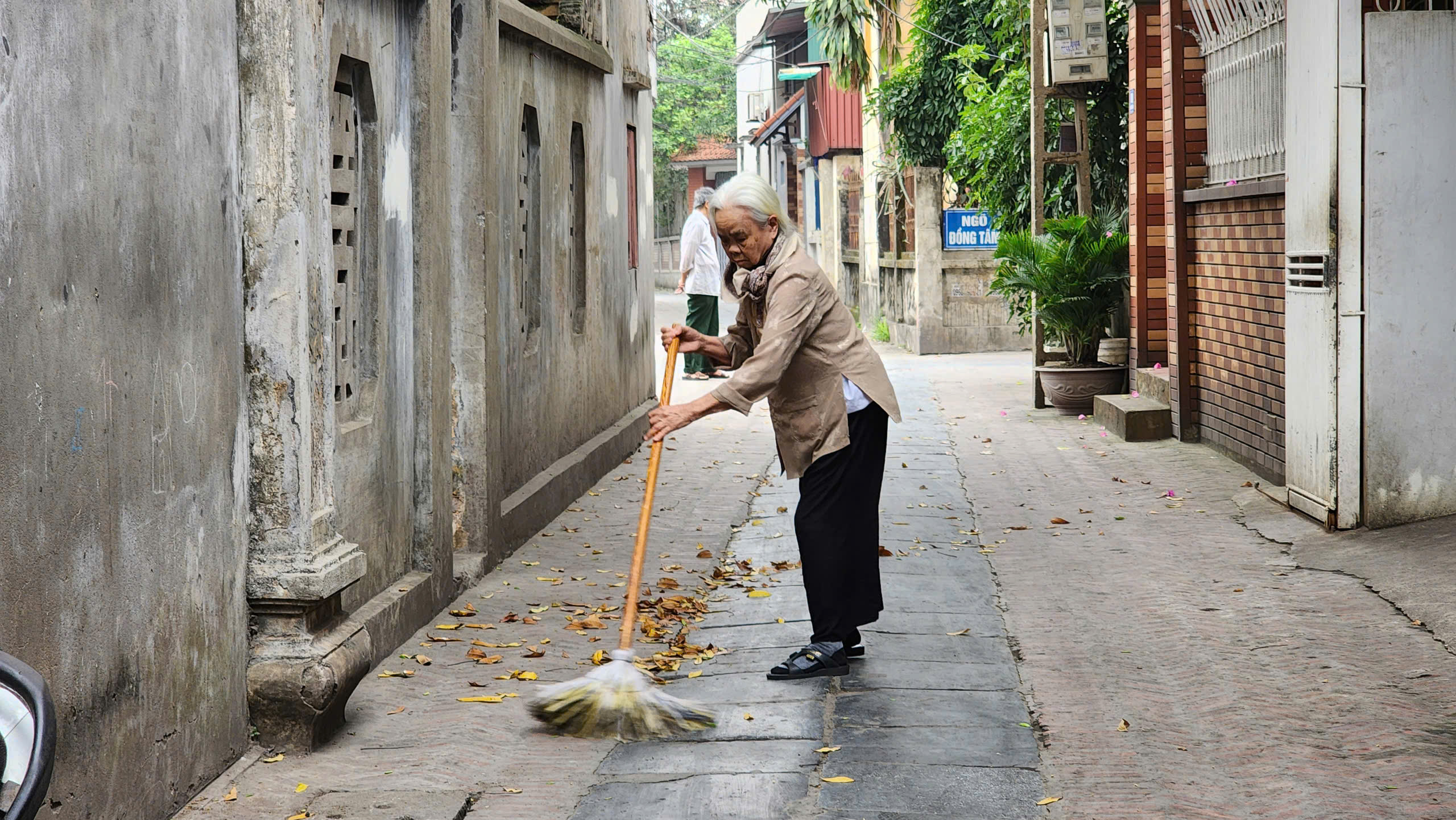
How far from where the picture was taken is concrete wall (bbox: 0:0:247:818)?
3258 mm

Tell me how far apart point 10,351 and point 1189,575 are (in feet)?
17.4

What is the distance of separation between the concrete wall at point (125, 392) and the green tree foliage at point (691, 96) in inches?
2018

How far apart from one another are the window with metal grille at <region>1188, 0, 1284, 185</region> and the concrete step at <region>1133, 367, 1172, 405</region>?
180cm

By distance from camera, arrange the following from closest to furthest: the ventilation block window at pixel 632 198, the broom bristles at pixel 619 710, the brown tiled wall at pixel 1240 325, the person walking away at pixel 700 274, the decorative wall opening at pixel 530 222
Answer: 1. the broom bristles at pixel 619 710
2. the decorative wall opening at pixel 530 222
3. the brown tiled wall at pixel 1240 325
4. the ventilation block window at pixel 632 198
5. the person walking away at pixel 700 274

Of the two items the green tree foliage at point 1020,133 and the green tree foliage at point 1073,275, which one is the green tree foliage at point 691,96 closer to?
the green tree foliage at point 1020,133

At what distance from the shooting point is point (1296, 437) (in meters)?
8.05

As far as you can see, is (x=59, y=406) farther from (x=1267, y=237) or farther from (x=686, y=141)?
(x=686, y=141)

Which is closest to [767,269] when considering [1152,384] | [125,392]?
[125,392]

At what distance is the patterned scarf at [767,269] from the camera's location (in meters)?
5.31

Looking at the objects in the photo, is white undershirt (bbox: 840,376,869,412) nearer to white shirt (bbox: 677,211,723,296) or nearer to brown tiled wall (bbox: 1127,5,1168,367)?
brown tiled wall (bbox: 1127,5,1168,367)

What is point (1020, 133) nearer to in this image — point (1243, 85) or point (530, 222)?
point (1243, 85)

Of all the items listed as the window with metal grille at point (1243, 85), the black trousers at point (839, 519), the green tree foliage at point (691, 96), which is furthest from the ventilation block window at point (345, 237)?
the green tree foliage at point (691, 96)

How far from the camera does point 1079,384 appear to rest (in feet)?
43.1

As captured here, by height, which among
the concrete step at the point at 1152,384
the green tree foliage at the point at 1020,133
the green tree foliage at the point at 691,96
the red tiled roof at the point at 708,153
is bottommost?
the concrete step at the point at 1152,384
